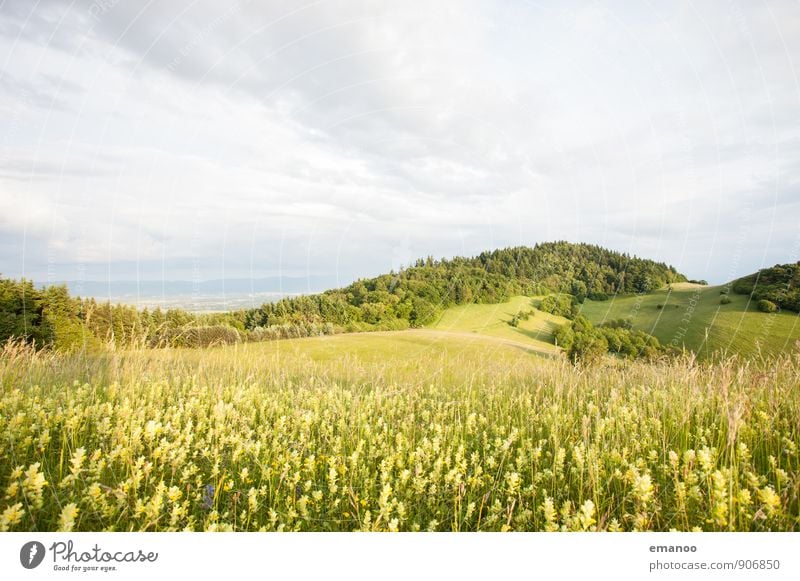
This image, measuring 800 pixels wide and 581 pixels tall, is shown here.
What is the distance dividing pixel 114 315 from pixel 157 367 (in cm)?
630

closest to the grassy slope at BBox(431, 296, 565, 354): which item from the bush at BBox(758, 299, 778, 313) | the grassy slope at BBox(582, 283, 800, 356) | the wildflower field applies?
the grassy slope at BBox(582, 283, 800, 356)

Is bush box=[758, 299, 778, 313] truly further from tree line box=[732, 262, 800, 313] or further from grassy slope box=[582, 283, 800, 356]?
grassy slope box=[582, 283, 800, 356]

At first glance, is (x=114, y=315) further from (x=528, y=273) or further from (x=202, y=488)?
(x=528, y=273)

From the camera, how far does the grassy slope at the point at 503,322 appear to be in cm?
2298

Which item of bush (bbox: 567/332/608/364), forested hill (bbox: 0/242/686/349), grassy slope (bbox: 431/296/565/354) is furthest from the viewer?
grassy slope (bbox: 431/296/565/354)

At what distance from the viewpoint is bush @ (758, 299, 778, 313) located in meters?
10.5

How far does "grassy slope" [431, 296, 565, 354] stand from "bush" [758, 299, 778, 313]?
39.2 ft

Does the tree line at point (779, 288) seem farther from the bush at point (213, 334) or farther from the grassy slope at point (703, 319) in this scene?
the bush at point (213, 334)

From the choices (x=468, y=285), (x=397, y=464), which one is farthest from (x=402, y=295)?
(x=397, y=464)

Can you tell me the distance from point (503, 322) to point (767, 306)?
43.4 feet

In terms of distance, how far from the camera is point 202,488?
3600 mm

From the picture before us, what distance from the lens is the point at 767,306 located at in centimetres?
1067

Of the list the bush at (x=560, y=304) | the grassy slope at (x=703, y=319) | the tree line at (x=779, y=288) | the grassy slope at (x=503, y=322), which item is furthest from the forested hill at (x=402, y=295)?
the tree line at (x=779, y=288)

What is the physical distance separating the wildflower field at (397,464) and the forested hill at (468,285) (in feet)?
36.4
